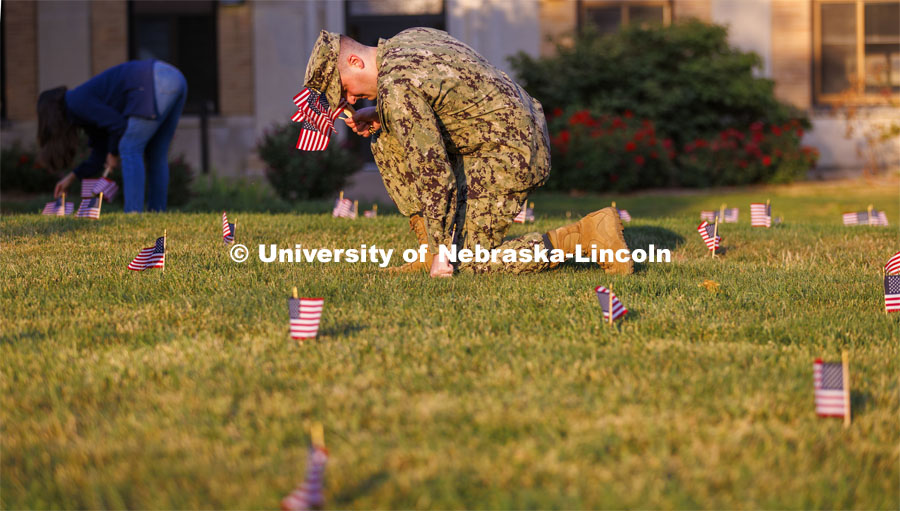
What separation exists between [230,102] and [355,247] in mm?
9819

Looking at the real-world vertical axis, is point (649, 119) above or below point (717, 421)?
A: above

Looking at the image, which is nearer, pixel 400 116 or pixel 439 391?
pixel 439 391

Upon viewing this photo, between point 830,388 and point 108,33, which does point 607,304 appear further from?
point 108,33

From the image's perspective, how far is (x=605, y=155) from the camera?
12938 millimetres

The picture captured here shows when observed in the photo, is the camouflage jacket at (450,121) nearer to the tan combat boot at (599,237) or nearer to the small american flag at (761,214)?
the tan combat boot at (599,237)

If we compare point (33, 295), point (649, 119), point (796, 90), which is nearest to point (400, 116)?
point (33, 295)

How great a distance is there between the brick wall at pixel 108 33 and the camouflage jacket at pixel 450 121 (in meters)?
11.7

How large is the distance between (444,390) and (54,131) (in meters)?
6.18

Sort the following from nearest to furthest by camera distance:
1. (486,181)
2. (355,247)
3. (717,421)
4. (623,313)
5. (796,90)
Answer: (717,421), (623,313), (486,181), (355,247), (796,90)

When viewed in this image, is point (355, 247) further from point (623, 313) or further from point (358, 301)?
point (623, 313)

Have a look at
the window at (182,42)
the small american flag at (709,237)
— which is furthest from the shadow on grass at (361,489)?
the window at (182,42)

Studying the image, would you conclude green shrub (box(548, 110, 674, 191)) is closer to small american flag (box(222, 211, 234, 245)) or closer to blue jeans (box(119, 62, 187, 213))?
blue jeans (box(119, 62, 187, 213))

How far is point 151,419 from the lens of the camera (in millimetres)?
2553

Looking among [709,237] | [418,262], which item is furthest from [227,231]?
[709,237]
